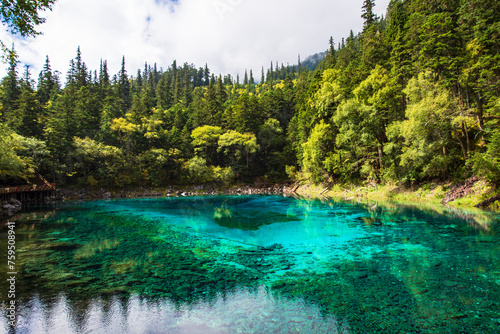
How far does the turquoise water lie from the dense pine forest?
7.95 metres

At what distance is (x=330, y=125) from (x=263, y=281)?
29234mm

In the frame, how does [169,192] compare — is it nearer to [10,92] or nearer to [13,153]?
[13,153]

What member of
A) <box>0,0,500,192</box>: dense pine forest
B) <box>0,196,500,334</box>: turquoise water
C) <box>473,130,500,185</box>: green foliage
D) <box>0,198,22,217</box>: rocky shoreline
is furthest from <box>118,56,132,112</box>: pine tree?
<box>473,130,500,185</box>: green foliage

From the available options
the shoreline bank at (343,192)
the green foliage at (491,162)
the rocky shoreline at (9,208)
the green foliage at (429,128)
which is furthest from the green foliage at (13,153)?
the green foliage at (491,162)

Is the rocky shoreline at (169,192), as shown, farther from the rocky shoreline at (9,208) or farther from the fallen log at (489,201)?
the fallen log at (489,201)

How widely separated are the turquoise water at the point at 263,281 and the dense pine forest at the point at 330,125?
7.95 meters

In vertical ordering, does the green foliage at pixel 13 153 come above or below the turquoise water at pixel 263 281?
above

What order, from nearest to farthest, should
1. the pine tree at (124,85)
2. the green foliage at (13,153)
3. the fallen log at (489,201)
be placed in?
the fallen log at (489,201) → the green foliage at (13,153) → the pine tree at (124,85)

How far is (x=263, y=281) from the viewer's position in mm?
6836

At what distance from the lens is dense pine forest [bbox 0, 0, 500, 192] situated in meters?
19.0

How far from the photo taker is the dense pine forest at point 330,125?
19.0m

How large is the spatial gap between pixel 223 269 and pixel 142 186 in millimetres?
35715

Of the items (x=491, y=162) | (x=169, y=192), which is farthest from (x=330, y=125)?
(x=169, y=192)

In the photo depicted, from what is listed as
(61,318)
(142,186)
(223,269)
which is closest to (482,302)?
(223,269)
